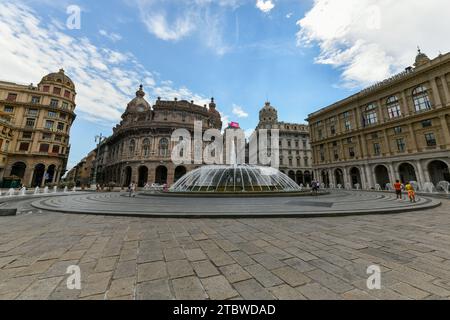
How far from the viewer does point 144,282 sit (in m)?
2.29

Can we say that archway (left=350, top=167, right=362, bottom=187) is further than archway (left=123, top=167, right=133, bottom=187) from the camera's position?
No

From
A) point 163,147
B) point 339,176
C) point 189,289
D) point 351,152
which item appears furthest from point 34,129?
point 339,176

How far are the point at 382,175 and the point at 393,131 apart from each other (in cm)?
742

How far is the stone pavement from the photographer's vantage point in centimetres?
209

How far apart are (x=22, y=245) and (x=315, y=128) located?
43088mm

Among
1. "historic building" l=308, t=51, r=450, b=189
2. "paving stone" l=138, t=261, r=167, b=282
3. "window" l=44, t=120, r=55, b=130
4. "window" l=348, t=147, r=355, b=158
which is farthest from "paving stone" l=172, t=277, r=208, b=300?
"window" l=44, t=120, r=55, b=130

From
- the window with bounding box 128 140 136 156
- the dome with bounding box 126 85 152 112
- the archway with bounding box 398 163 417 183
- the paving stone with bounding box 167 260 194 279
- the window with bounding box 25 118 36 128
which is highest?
the dome with bounding box 126 85 152 112

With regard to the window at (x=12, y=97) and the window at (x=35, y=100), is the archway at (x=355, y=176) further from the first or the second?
the window at (x=12, y=97)

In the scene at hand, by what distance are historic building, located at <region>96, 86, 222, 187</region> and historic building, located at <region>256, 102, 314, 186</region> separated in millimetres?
20950

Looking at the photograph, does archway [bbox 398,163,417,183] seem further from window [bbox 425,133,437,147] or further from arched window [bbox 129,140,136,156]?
arched window [bbox 129,140,136,156]

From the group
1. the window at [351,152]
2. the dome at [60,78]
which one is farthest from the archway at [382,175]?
the dome at [60,78]

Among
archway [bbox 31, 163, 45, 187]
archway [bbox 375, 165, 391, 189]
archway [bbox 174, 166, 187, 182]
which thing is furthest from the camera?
archway [bbox 174, 166, 187, 182]

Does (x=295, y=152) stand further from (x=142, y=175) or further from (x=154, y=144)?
(x=142, y=175)
